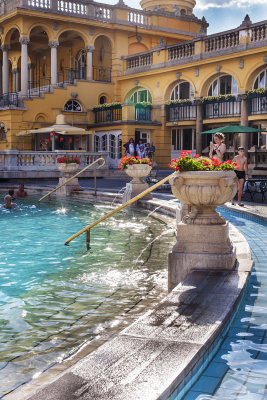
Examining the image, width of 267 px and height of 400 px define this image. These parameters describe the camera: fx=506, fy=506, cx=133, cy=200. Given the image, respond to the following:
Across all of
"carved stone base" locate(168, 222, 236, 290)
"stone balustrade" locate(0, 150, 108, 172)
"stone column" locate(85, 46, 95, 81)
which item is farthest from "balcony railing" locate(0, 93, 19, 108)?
"carved stone base" locate(168, 222, 236, 290)

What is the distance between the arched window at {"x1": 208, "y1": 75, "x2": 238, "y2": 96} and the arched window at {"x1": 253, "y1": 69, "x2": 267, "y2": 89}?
1.42m

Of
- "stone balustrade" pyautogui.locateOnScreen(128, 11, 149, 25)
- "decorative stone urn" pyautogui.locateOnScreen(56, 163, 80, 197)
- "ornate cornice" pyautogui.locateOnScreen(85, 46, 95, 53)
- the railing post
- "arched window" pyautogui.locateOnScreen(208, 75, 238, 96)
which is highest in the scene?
"stone balustrade" pyautogui.locateOnScreen(128, 11, 149, 25)

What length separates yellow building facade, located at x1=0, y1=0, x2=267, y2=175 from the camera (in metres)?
27.6

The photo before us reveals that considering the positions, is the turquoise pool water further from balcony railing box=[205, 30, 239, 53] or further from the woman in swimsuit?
balcony railing box=[205, 30, 239, 53]

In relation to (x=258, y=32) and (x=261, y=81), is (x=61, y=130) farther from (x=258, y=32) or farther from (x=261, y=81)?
(x=258, y=32)

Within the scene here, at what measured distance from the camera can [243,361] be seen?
357cm

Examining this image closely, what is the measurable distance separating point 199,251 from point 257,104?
22.9 metres

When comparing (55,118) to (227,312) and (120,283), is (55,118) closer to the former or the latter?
(120,283)

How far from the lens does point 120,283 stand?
6340 mm

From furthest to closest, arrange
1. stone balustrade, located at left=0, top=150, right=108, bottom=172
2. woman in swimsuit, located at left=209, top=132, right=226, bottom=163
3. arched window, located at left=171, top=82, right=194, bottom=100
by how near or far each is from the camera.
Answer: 1. arched window, located at left=171, top=82, right=194, bottom=100
2. stone balustrade, located at left=0, top=150, right=108, bottom=172
3. woman in swimsuit, located at left=209, top=132, right=226, bottom=163

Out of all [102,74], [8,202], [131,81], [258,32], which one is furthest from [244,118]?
[8,202]

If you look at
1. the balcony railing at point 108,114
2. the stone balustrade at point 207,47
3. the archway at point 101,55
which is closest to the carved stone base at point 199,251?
the stone balustrade at point 207,47

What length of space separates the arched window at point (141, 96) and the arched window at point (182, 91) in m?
2.24

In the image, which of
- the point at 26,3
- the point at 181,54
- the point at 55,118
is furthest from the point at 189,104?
the point at 26,3
